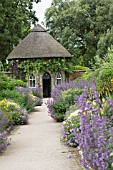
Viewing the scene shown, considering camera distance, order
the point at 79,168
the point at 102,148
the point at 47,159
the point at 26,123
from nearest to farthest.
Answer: the point at 102,148 → the point at 79,168 → the point at 47,159 → the point at 26,123

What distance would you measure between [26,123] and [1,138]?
6.41m

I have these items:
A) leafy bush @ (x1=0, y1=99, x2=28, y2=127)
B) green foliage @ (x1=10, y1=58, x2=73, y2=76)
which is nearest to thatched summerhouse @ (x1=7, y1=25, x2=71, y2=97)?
green foliage @ (x1=10, y1=58, x2=73, y2=76)

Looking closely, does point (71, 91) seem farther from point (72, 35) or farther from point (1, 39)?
point (72, 35)

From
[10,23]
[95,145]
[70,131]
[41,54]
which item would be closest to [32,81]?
[41,54]

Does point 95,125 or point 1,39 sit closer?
point 95,125

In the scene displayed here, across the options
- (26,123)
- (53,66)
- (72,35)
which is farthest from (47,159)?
(72,35)

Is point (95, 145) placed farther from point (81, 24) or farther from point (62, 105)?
point (81, 24)

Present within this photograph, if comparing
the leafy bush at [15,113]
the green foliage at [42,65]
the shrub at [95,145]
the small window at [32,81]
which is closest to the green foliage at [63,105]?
the leafy bush at [15,113]

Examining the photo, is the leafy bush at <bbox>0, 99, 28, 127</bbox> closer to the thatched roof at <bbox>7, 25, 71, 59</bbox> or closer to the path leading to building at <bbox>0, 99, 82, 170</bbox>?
the path leading to building at <bbox>0, 99, 82, 170</bbox>

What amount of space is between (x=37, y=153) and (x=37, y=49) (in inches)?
1197

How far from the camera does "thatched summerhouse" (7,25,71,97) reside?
38.4m

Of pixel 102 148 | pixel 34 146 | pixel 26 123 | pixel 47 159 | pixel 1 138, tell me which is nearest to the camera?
pixel 102 148

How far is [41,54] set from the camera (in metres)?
38.3

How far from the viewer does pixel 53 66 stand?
1516 inches
